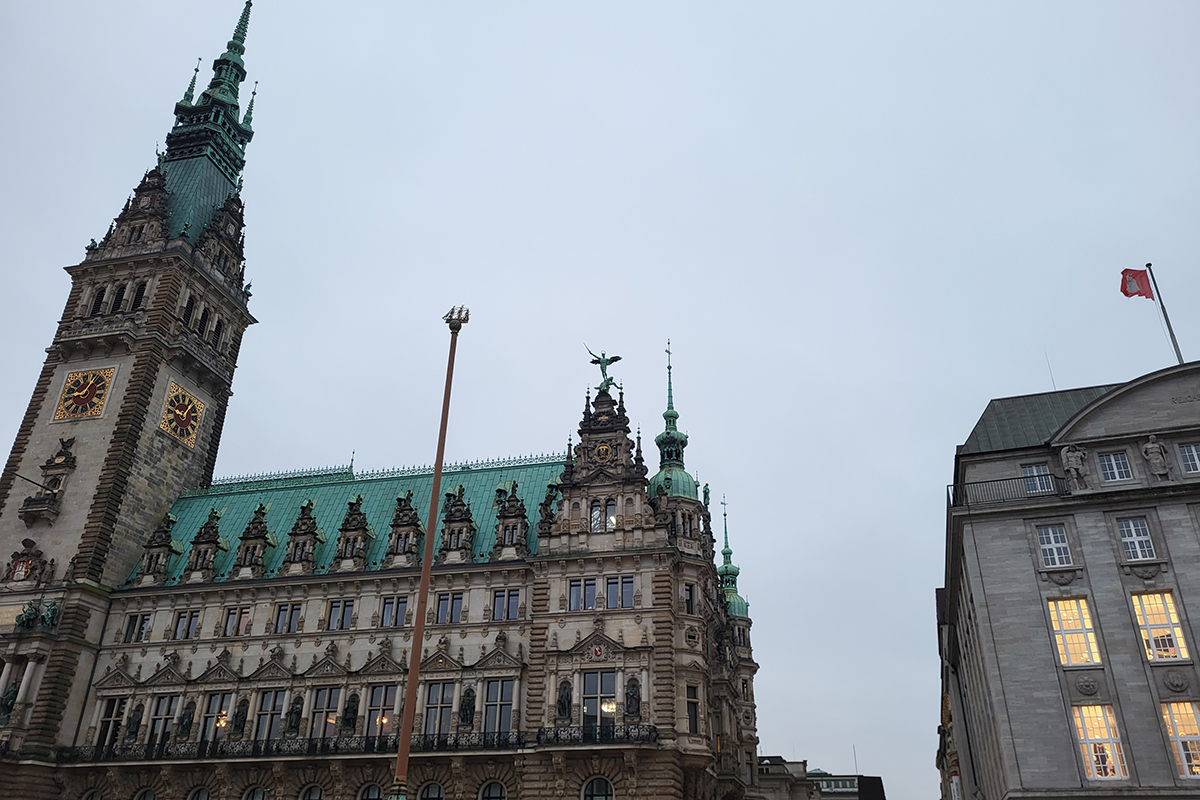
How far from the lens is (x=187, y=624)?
196 ft

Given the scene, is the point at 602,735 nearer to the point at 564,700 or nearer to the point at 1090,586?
the point at 564,700

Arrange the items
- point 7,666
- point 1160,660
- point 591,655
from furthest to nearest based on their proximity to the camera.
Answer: point 7,666 < point 591,655 < point 1160,660

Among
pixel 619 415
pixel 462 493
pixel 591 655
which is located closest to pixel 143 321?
pixel 462 493

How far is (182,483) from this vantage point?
2830 inches

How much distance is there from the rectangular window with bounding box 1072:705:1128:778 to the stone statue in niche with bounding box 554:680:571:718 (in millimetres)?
25310

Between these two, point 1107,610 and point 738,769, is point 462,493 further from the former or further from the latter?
point 1107,610

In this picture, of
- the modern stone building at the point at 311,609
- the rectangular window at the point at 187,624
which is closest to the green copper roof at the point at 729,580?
the modern stone building at the point at 311,609

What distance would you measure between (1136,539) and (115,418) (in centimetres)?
6662

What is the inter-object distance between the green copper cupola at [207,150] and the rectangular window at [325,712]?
4249 cm

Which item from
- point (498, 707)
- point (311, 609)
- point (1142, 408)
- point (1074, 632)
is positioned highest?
point (1142, 408)

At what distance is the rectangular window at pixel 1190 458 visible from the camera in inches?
1526

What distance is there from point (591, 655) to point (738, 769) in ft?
58.9

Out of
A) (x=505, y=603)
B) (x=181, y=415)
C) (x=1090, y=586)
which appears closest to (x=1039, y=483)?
(x=1090, y=586)

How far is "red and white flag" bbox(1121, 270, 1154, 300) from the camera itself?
4169 cm
